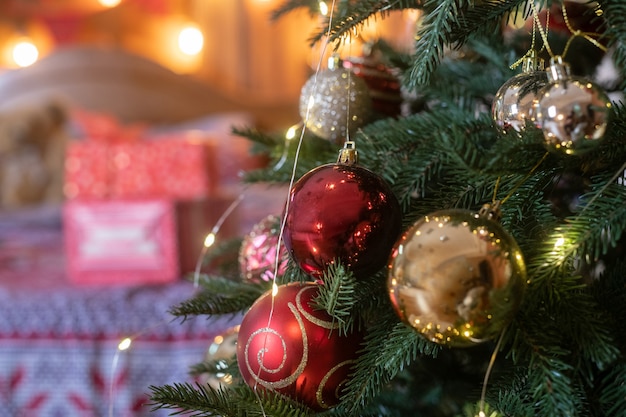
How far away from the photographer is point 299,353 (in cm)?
43

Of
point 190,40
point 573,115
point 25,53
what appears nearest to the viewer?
point 573,115

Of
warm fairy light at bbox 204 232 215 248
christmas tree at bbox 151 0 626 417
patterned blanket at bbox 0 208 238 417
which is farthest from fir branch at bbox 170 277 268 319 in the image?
patterned blanket at bbox 0 208 238 417

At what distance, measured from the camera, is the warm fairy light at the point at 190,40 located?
343cm

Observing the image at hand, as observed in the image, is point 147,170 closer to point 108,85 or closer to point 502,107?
point 502,107

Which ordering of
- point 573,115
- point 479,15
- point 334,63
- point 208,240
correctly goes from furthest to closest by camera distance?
point 208,240 → point 334,63 → point 479,15 → point 573,115

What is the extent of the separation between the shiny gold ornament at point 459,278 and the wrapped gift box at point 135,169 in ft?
3.25

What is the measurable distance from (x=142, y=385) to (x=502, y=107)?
903mm

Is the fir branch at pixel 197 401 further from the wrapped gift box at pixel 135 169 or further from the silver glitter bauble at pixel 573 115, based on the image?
the wrapped gift box at pixel 135 169

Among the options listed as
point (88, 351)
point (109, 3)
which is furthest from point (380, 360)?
point (109, 3)

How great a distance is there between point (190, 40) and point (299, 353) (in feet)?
10.7

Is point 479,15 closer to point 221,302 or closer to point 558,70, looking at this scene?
point 558,70

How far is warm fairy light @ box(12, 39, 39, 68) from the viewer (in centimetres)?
319

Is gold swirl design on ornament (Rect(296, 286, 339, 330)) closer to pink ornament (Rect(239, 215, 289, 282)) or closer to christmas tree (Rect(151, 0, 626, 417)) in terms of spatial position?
christmas tree (Rect(151, 0, 626, 417))

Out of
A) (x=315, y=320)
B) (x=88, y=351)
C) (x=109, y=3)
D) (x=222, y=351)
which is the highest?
(x=109, y=3)
